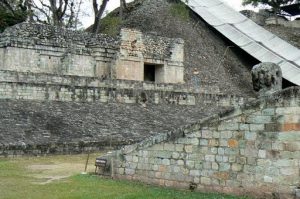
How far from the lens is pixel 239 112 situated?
28.9ft

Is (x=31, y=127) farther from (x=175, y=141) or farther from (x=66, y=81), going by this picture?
(x=175, y=141)

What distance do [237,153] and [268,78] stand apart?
5.46 feet

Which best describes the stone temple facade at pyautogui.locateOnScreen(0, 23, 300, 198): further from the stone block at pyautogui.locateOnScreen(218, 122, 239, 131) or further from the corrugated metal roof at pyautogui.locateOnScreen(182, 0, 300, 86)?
the corrugated metal roof at pyautogui.locateOnScreen(182, 0, 300, 86)

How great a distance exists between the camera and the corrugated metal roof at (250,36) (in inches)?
1169

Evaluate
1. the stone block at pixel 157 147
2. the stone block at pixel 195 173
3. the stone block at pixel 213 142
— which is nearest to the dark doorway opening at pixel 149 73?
the stone block at pixel 157 147

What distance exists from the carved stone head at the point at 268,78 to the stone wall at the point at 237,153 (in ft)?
3.62

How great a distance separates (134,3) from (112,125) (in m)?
21.0

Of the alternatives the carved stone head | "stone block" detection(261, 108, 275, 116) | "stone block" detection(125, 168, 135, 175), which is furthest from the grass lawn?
the carved stone head

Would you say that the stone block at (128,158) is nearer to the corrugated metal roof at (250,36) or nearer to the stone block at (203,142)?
the stone block at (203,142)

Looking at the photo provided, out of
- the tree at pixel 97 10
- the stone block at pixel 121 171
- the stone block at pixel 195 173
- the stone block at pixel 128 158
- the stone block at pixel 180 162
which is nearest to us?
the stone block at pixel 195 173

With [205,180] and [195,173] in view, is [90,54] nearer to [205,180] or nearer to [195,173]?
[195,173]

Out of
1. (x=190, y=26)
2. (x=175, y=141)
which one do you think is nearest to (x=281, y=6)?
(x=190, y=26)

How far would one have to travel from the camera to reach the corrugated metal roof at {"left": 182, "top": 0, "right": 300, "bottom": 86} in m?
29.7

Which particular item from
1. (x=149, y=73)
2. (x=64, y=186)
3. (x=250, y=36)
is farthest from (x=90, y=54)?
(x=64, y=186)
